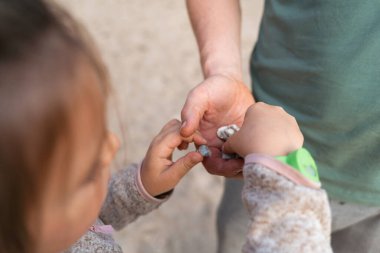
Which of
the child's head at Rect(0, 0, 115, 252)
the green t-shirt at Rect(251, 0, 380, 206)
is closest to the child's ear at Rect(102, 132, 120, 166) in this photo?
the child's head at Rect(0, 0, 115, 252)

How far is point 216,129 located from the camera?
962 millimetres

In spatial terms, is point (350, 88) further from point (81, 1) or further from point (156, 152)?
point (81, 1)

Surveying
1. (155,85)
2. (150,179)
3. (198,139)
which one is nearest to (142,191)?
(150,179)

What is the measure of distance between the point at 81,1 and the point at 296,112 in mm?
2214

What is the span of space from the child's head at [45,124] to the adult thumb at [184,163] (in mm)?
254

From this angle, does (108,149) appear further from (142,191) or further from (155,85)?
(155,85)

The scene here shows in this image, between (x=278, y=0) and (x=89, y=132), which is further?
(x=278, y=0)

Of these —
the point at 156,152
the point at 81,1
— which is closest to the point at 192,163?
the point at 156,152

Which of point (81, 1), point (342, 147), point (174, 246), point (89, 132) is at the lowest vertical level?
point (174, 246)

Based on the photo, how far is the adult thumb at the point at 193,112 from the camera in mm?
865

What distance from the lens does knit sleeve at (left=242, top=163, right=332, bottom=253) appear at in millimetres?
636

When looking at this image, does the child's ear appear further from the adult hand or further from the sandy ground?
the sandy ground

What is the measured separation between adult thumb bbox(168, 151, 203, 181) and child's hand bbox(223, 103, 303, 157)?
95mm

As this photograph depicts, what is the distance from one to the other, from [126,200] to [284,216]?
0.34 metres
